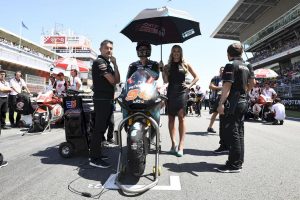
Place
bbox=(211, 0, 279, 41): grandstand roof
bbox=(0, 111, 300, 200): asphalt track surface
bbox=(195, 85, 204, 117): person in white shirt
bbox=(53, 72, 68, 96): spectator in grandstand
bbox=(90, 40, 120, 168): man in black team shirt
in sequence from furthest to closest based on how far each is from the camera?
bbox=(211, 0, 279, 41): grandstand roof → bbox=(195, 85, 204, 117): person in white shirt → bbox=(53, 72, 68, 96): spectator in grandstand → bbox=(90, 40, 120, 168): man in black team shirt → bbox=(0, 111, 300, 200): asphalt track surface

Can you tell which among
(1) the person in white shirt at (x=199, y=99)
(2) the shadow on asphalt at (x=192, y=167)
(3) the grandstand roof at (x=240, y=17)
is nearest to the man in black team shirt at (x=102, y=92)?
(2) the shadow on asphalt at (x=192, y=167)

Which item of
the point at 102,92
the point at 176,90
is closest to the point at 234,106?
the point at 176,90

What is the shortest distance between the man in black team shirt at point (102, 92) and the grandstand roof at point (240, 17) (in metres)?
54.7

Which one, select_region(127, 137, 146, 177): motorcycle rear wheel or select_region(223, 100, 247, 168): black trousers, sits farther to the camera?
select_region(223, 100, 247, 168): black trousers

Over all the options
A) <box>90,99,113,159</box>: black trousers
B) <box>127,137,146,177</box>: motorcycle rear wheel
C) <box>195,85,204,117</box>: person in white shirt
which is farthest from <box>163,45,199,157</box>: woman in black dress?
<box>195,85,204,117</box>: person in white shirt

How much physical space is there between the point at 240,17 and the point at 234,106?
6452 centimetres

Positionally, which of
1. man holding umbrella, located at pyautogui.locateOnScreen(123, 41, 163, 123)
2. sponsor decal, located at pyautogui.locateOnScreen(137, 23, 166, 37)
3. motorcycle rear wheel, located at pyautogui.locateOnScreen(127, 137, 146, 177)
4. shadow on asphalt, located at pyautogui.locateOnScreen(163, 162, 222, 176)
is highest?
sponsor decal, located at pyautogui.locateOnScreen(137, 23, 166, 37)

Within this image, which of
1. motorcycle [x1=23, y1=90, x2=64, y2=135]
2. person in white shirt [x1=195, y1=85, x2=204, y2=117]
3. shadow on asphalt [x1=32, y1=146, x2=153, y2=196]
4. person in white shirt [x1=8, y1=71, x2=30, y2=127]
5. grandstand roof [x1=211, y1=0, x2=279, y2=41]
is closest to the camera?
shadow on asphalt [x1=32, y1=146, x2=153, y2=196]

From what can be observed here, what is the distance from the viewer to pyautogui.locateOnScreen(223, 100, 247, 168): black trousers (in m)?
4.75

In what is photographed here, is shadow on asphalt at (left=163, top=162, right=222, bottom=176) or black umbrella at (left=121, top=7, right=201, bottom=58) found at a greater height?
black umbrella at (left=121, top=7, right=201, bottom=58)

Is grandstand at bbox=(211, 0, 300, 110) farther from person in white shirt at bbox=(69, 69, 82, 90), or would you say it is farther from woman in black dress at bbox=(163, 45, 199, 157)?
woman in black dress at bbox=(163, 45, 199, 157)

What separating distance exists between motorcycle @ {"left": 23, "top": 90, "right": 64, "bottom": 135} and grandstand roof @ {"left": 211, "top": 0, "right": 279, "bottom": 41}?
52.1m

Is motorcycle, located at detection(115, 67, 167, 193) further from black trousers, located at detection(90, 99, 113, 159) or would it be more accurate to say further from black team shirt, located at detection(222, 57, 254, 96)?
black team shirt, located at detection(222, 57, 254, 96)

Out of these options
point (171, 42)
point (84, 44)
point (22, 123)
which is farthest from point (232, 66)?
point (84, 44)
